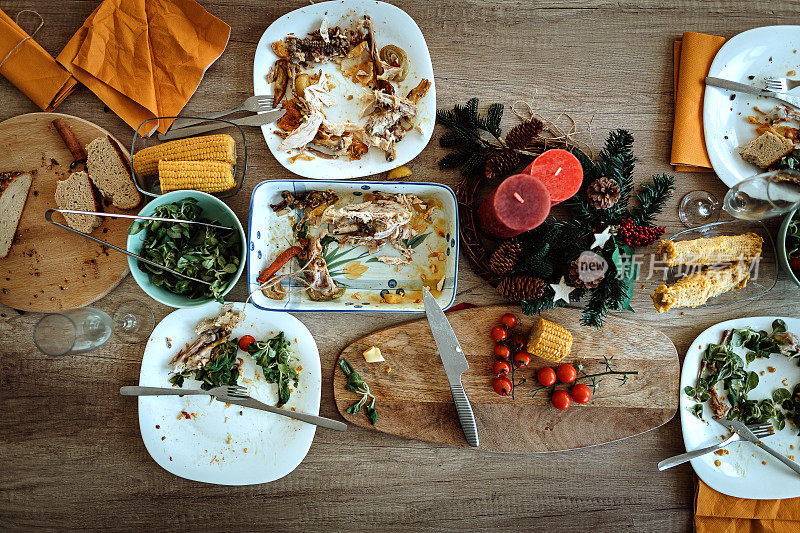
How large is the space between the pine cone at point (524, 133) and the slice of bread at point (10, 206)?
2.03m

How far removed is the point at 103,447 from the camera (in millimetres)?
2008

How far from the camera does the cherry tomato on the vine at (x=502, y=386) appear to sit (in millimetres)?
1896

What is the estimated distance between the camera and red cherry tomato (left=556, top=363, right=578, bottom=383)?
1904 millimetres

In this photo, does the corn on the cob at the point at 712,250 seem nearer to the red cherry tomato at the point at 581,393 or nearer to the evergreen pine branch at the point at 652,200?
the evergreen pine branch at the point at 652,200

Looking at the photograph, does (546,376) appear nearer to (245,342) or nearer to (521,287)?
(521,287)

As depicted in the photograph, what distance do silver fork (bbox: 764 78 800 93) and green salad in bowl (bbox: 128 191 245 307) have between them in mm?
2285

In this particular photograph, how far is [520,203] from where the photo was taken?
1628mm

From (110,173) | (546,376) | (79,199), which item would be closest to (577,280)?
(546,376)

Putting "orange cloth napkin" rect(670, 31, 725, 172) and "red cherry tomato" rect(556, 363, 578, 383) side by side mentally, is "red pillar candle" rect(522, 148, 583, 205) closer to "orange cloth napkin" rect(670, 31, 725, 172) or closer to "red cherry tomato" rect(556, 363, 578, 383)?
"orange cloth napkin" rect(670, 31, 725, 172)

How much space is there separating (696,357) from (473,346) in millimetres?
952

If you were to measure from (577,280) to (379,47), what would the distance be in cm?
126

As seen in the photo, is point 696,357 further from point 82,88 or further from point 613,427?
point 82,88

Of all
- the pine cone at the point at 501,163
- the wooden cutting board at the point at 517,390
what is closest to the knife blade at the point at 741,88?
the pine cone at the point at 501,163

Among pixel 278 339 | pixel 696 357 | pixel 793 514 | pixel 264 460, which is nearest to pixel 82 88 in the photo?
pixel 278 339
